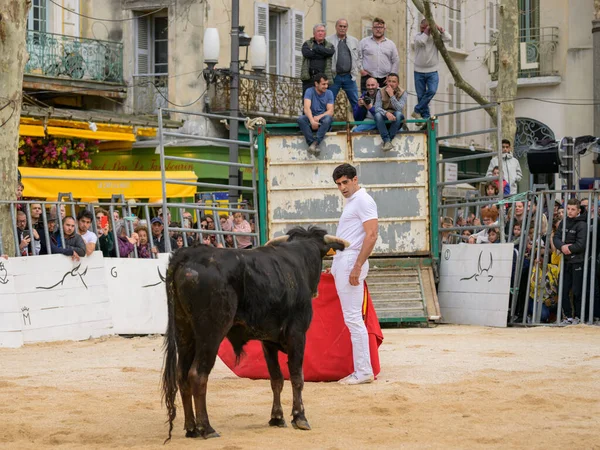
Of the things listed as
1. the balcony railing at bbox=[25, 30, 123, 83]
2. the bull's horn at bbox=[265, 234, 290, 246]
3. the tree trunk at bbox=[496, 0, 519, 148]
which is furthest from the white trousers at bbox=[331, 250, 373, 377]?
the balcony railing at bbox=[25, 30, 123, 83]

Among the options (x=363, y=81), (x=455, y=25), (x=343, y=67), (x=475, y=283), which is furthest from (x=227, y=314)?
(x=455, y=25)

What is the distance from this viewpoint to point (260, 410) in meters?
9.86

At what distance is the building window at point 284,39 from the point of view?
35656 millimetres

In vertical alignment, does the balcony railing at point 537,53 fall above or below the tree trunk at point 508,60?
above

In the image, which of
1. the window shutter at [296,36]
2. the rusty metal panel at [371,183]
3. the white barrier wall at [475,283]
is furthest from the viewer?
the window shutter at [296,36]

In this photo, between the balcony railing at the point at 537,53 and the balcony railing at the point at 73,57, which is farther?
the balcony railing at the point at 537,53

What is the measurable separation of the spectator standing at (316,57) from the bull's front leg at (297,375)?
31.4 feet

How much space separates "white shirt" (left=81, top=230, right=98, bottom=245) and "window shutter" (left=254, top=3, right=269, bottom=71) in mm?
18568

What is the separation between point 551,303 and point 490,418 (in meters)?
8.77

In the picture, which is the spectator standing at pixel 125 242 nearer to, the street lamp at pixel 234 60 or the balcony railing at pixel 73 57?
the street lamp at pixel 234 60

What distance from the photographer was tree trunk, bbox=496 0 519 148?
2612 centimetres

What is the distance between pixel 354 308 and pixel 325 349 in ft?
1.94

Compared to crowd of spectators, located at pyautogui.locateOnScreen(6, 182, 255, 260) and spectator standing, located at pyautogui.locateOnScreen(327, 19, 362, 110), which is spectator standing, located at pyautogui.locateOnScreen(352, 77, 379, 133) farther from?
crowd of spectators, located at pyautogui.locateOnScreen(6, 182, 255, 260)

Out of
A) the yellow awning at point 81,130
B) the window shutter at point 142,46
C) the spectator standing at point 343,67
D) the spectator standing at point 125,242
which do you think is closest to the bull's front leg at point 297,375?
the spectator standing at point 125,242
